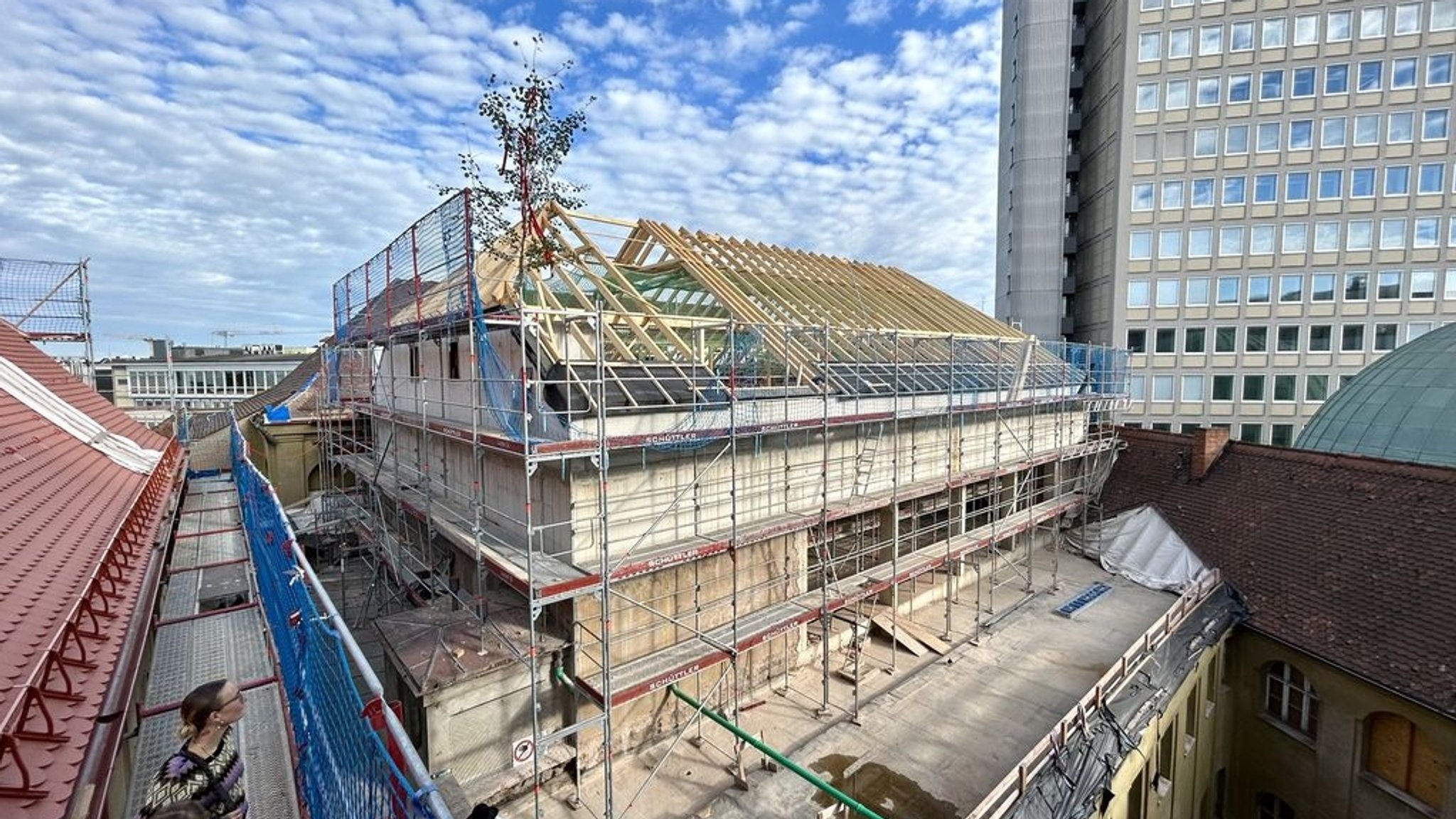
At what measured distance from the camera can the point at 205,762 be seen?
9.30 feet

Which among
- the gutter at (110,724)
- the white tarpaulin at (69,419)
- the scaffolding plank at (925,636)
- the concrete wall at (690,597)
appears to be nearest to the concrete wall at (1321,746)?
the scaffolding plank at (925,636)

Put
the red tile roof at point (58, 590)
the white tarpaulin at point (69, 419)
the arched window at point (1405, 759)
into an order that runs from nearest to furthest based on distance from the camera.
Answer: the red tile roof at point (58, 590), the white tarpaulin at point (69, 419), the arched window at point (1405, 759)

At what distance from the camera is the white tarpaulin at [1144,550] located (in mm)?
16359

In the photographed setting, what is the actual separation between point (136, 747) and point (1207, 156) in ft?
137

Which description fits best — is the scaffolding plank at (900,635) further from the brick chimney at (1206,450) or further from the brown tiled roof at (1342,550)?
the brick chimney at (1206,450)

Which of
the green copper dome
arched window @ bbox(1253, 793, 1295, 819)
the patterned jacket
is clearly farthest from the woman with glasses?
the green copper dome

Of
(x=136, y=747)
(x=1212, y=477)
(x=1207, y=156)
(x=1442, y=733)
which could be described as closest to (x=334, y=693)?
(x=136, y=747)

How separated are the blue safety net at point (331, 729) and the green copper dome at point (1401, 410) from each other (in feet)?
78.8

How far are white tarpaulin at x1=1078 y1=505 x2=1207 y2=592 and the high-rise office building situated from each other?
1736 cm

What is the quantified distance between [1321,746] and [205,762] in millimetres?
18189

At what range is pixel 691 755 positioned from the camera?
9703mm

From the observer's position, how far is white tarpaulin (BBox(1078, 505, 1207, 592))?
53.7ft

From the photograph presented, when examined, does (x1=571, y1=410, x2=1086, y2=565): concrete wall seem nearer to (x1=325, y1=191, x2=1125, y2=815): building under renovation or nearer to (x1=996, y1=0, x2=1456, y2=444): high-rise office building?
(x1=325, y1=191, x2=1125, y2=815): building under renovation

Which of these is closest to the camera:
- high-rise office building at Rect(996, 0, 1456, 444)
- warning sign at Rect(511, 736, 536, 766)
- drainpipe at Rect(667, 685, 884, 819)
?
drainpipe at Rect(667, 685, 884, 819)
